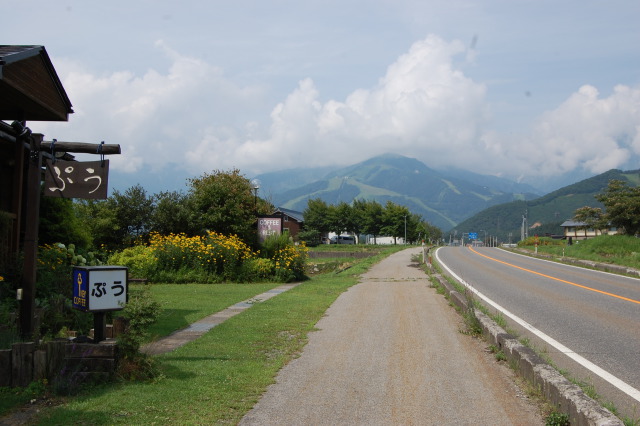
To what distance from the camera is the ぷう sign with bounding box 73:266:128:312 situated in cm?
674

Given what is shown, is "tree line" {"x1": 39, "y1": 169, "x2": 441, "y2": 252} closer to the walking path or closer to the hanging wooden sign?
the walking path

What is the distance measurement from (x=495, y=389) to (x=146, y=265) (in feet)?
57.8

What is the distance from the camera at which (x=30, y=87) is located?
32.2ft

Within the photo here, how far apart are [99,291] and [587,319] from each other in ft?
31.0

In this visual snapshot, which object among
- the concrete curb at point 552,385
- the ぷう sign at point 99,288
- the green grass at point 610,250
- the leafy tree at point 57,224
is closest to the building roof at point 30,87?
the ぷう sign at point 99,288

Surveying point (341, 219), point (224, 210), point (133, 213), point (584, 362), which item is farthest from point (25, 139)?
point (341, 219)

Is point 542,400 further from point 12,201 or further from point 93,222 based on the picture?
point 93,222

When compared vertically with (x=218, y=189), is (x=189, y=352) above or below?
below

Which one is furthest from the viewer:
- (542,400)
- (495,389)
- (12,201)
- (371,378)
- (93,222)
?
(93,222)

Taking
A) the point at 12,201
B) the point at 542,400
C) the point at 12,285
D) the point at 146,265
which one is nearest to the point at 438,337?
the point at 542,400

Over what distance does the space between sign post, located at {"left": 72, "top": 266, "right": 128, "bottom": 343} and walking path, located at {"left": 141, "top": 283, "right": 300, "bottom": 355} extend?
0.70m

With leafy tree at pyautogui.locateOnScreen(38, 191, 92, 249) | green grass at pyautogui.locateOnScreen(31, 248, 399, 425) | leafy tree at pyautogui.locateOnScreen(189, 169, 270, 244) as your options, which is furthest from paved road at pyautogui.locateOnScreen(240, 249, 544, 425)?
leafy tree at pyautogui.locateOnScreen(189, 169, 270, 244)

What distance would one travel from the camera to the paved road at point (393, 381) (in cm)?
547

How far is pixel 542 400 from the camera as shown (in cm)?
593
